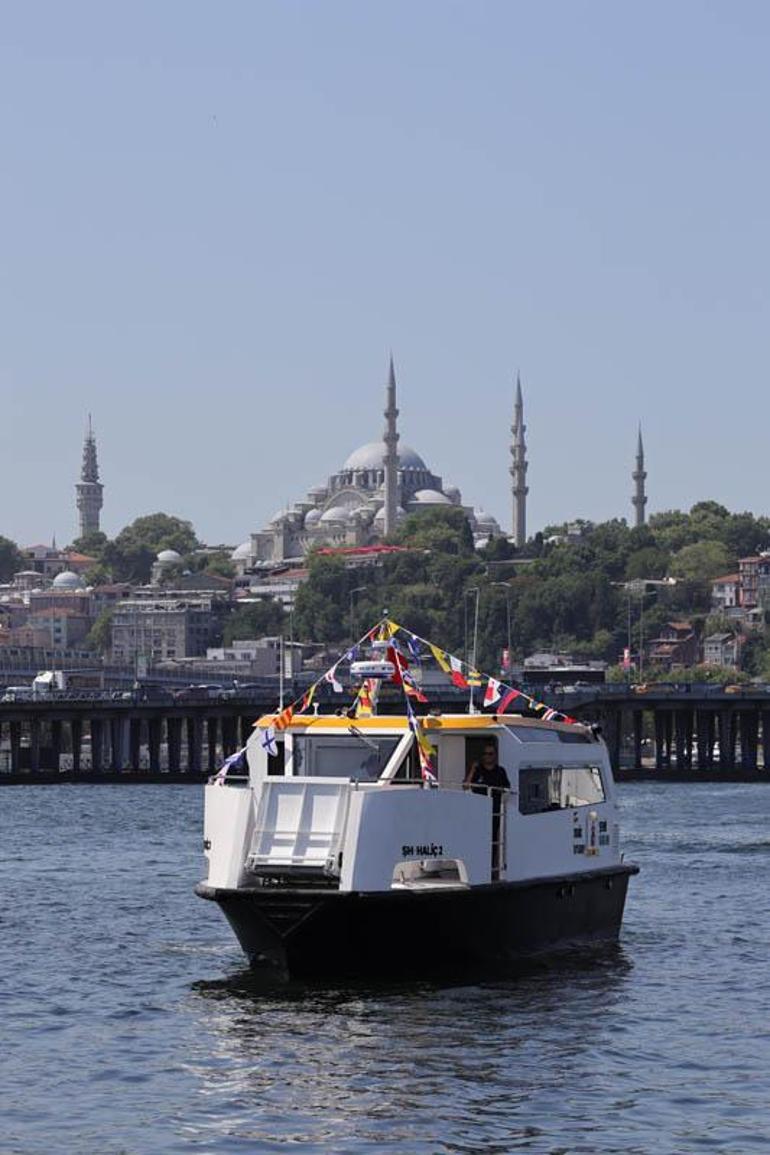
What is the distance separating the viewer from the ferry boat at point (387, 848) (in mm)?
44594

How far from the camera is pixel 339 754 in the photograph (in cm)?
4688

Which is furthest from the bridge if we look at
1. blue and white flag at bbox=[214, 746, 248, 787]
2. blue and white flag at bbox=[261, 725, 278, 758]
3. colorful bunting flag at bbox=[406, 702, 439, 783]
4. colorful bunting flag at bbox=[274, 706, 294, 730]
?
colorful bunting flag at bbox=[406, 702, 439, 783]

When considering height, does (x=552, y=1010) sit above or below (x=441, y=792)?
below

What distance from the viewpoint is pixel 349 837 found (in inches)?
1746

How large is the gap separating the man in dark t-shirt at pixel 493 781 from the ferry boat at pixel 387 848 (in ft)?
0.13

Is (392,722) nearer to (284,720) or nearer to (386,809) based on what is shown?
(284,720)

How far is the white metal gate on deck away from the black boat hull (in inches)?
21.4

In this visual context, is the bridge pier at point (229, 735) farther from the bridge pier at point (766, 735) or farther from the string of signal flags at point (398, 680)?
the string of signal flags at point (398, 680)

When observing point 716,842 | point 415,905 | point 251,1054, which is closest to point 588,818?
point 415,905

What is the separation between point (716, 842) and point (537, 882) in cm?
3835

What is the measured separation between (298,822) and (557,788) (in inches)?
280

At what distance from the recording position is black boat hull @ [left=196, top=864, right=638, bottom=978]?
44469 mm

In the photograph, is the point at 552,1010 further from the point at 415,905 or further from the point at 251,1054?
the point at 251,1054

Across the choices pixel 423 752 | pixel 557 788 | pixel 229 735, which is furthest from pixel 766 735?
pixel 423 752
